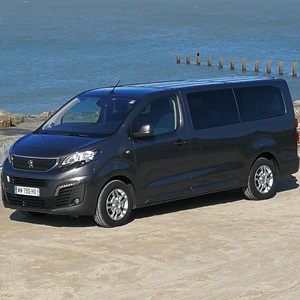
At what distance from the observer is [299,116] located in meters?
24.9

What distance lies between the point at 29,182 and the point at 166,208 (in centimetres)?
232

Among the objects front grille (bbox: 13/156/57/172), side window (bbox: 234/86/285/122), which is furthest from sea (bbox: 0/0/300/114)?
front grille (bbox: 13/156/57/172)

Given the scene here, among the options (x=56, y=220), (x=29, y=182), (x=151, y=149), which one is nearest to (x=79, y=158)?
(x=29, y=182)

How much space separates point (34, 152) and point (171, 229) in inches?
75.2

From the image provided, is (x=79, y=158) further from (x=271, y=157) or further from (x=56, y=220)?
(x=271, y=157)

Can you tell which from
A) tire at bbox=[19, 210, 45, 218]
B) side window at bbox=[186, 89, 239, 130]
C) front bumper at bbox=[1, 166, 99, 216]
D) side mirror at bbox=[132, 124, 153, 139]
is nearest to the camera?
front bumper at bbox=[1, 166, 99, 216]

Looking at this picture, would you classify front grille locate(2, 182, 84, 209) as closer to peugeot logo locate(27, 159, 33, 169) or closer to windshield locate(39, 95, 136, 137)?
peugeot logo locate(27, 159, 33, 169)

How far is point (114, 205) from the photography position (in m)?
→ 12.1

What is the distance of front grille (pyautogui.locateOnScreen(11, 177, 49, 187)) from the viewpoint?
11828 mm

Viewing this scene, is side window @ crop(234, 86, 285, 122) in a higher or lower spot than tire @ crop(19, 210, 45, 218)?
higher

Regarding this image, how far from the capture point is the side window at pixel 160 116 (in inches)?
494

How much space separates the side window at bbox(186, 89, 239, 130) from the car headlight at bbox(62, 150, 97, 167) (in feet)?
5.96

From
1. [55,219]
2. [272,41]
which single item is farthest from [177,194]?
[272,41]

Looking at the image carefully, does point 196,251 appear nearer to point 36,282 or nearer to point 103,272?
point 103,272
